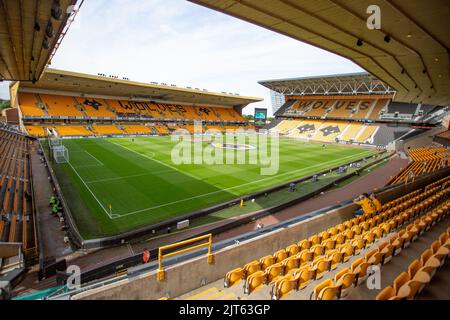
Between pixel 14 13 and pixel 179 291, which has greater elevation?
pixel 14 13

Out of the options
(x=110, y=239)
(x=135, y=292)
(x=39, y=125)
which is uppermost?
(x=39, y=125)

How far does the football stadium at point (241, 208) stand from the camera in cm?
596

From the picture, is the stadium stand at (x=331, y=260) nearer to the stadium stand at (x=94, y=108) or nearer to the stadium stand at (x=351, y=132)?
the stadium stand at (x=351, y=132)

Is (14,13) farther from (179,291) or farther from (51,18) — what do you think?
(179,291)

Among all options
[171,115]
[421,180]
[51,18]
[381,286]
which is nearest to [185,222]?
[381,286]

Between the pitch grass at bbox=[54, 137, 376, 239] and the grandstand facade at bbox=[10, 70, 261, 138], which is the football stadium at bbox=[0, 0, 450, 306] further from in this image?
the grandstand facade at bbox=[10, 70, 261, 138]

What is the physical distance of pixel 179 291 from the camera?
6.05m

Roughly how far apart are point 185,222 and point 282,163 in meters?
19.0

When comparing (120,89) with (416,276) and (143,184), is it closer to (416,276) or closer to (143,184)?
(143,184)

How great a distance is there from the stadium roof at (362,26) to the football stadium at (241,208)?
0.06m

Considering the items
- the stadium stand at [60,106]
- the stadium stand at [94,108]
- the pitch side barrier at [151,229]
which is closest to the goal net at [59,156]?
the pitch side barrier at [151,229]

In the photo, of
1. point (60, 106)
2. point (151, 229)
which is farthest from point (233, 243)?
point (60, 106)

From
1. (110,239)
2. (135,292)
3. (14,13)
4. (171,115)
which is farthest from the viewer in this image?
(171,115)

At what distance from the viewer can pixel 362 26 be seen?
8273 mm
